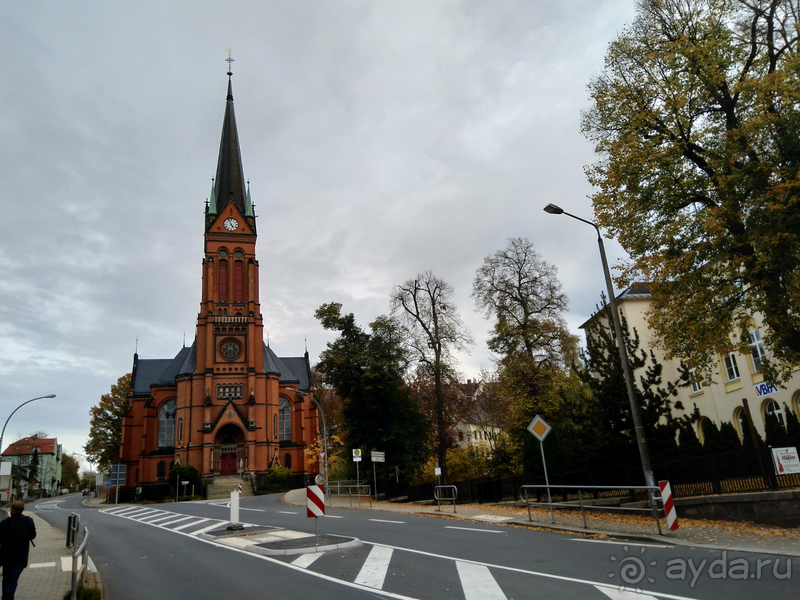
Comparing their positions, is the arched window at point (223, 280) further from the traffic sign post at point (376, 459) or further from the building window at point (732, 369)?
the building window at point (732, 369)

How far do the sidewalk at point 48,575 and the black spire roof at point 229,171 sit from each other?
5010 cm

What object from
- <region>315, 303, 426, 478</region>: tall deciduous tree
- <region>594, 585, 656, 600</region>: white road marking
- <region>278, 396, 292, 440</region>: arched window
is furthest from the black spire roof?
<region>594, 585, 656, 600</region>: white road marking

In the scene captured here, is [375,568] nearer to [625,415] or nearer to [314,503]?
[314,503]

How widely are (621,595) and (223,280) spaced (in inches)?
2188

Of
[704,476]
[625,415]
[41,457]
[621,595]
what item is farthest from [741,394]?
[41,457]

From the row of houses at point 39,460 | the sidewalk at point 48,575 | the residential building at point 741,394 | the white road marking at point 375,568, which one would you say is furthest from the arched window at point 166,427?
the row of houses at point 39,460

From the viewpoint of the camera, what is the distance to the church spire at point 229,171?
6184cm

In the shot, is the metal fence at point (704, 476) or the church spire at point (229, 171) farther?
the church spire at point (229, 171)

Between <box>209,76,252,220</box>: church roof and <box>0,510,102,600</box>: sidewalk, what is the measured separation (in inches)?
1967

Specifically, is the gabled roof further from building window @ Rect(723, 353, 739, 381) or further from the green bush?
the green bush

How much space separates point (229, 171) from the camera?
63406 mm

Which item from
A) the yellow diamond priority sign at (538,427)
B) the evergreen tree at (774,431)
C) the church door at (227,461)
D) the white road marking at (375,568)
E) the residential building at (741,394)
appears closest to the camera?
the white road marking at (375,568)

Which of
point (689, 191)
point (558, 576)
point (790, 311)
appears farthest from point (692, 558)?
point (689, 191)

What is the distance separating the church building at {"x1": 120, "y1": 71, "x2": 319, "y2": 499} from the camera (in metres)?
52.3
